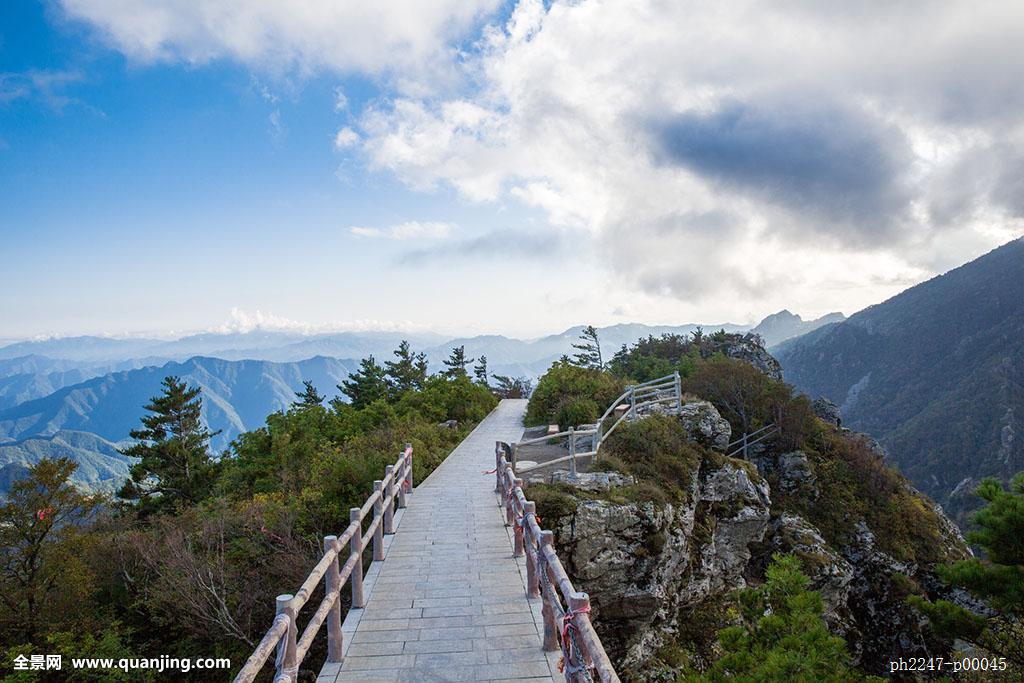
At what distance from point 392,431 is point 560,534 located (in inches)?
332

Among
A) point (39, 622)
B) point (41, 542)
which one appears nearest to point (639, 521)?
point (39, 622)

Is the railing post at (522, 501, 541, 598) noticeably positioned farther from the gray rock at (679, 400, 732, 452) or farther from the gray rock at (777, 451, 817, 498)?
the gray rock at (777, 451, 817, 498)

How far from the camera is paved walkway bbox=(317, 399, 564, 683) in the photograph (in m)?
5.18

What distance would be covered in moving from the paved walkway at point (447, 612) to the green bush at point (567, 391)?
11.3 metres

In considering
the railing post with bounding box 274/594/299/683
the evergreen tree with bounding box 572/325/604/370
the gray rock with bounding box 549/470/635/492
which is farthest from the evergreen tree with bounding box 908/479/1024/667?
the evergreen tree with bounding box 572/325/604/370

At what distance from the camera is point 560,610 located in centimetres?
507

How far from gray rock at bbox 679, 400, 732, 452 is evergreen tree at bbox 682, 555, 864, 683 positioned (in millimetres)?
8940

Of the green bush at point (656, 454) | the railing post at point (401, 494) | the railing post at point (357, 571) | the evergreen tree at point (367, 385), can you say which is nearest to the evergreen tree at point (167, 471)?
the evergreen tree at point (367, 385)

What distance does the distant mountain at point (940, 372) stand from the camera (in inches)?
3395

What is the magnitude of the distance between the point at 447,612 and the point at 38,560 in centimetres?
1364

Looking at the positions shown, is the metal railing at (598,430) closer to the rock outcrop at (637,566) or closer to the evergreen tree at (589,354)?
the rock outcrop at (637,566)

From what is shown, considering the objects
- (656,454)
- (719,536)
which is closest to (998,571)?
(656,454)

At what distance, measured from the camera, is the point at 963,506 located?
67.6 meters

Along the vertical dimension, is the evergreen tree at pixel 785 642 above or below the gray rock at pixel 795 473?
above
